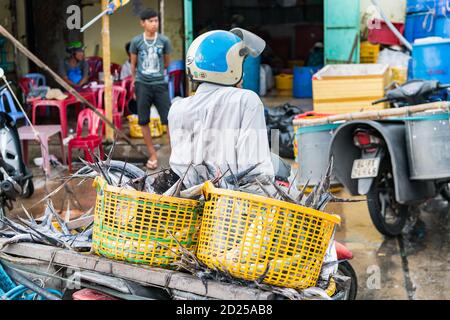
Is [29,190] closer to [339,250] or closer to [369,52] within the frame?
[339,250]

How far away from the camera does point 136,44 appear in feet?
27.6

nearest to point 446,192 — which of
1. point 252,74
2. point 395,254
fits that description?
point 395,254

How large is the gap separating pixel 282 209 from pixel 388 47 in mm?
9523

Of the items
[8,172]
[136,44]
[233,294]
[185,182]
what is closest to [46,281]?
[185,182]

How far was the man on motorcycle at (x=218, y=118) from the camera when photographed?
138 inches

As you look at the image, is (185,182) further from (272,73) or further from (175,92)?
(272,73)

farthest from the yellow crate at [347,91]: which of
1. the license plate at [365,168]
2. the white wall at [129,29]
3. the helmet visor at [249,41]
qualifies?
the white wall at [129,29]

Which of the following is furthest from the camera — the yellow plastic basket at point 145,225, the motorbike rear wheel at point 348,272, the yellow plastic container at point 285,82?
the yellow plastic container at point 285,82

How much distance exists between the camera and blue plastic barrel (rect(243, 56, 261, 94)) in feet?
41.6

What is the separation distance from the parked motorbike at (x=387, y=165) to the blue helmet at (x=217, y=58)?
220 cm

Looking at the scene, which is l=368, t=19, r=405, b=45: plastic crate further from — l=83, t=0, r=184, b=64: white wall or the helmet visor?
the helmet visor

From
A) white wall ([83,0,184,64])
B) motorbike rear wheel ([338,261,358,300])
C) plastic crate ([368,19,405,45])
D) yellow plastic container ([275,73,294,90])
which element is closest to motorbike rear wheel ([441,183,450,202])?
motorbike rear wheel ([338,261,358,300])

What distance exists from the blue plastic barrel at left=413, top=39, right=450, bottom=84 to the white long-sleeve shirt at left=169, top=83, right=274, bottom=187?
555cm

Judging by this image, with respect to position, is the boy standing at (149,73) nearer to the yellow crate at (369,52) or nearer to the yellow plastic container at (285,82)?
the yellow crate at (369,52)
